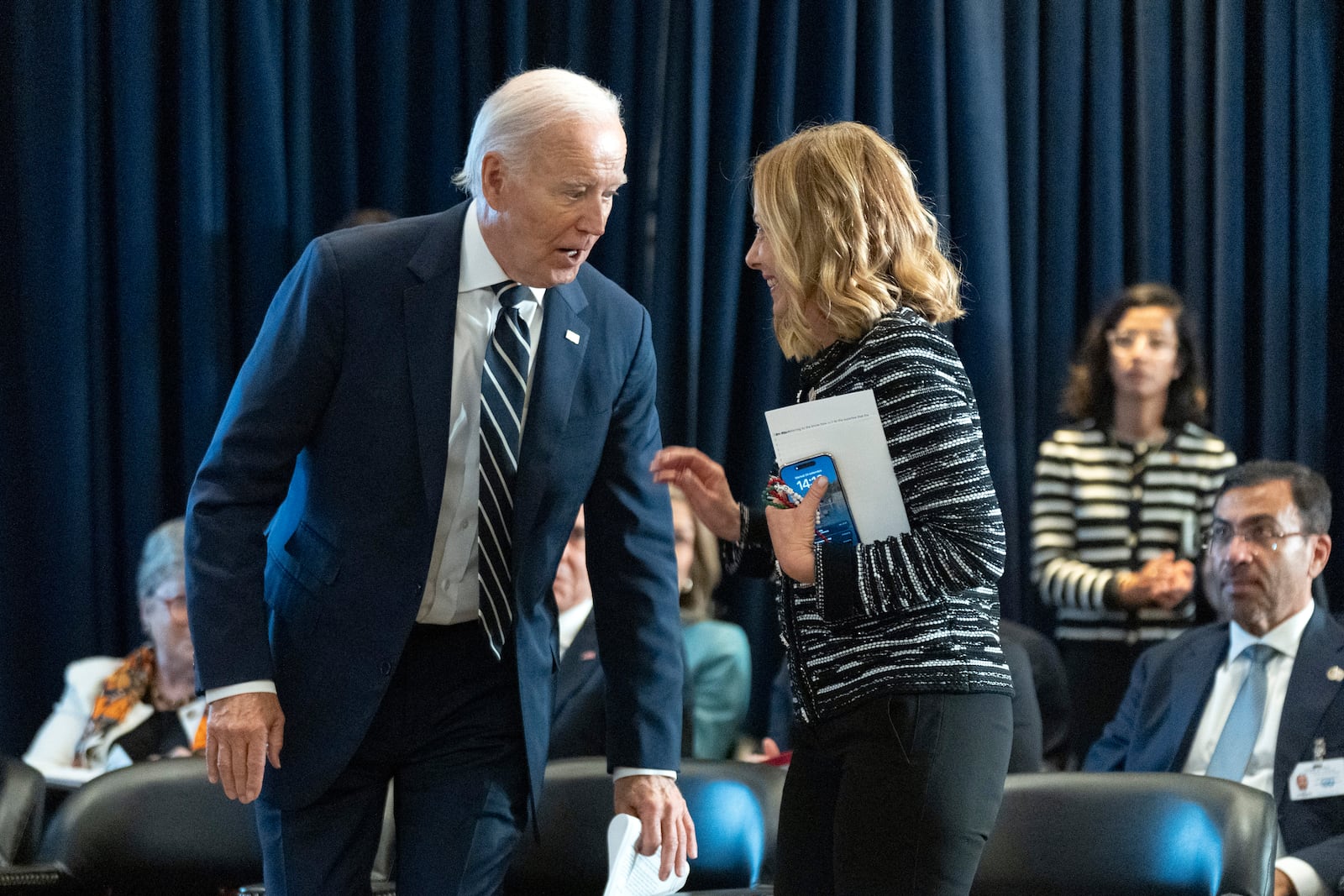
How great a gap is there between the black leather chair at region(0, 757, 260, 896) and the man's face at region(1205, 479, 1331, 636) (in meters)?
2.25

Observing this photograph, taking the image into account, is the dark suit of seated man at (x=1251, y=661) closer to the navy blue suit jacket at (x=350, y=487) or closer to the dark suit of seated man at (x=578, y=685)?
the dark suit of seated man at (x=578, y=685)

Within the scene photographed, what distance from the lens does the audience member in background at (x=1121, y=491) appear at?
4145 mm

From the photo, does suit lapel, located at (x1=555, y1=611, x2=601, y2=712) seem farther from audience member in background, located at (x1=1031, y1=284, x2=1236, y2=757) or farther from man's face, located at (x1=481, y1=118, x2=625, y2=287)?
man's face, located at (x1=481, y1=118, x2=625, y2=287)

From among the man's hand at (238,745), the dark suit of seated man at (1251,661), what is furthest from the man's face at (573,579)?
the man's hand at (238,745)

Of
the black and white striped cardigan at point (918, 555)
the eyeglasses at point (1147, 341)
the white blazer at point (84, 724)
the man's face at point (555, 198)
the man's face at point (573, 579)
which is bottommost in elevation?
the white blazer at point (84, 724)

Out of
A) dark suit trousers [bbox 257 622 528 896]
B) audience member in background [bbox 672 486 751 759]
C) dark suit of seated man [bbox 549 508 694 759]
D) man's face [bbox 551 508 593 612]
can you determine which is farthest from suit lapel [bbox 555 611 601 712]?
dark suit trousers [bbox 257 622 528 896]

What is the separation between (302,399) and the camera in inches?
78.2

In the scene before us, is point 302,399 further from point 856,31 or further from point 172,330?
point 856,31

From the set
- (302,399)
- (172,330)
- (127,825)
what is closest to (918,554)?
(302,399)

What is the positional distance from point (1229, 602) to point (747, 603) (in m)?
1.47

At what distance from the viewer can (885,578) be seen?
5.78 ft

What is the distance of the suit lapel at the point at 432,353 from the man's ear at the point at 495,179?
100 millimetres

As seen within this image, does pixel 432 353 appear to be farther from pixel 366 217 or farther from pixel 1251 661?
pixel 1251 661

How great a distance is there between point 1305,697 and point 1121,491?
1.03 metres
